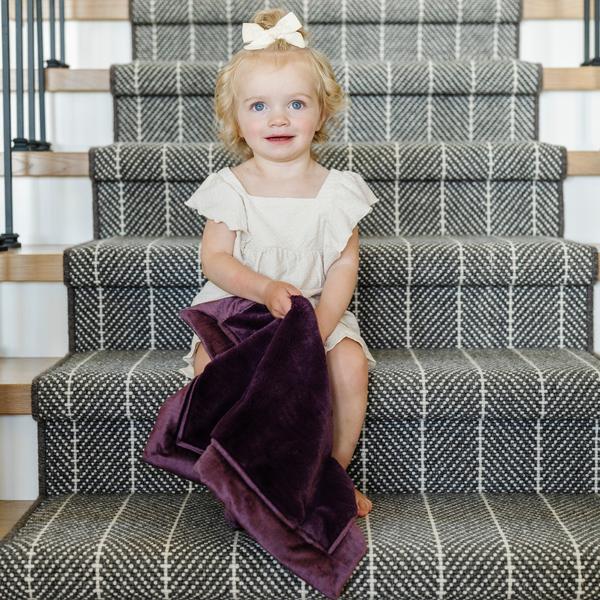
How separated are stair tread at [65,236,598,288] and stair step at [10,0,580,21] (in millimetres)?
889

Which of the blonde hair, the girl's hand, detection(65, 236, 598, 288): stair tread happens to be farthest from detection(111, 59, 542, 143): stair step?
the girl's hand

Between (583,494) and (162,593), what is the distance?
2.44 ft

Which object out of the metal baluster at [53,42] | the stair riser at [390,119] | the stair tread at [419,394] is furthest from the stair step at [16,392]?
the metal baluster at [53,42]

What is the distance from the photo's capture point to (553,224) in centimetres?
160

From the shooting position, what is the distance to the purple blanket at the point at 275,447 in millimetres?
989

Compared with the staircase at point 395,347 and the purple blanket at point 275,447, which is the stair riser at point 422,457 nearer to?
the staircase at point 395,347

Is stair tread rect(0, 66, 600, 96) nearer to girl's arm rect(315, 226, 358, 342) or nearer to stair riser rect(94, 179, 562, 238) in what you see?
stair riser rect(94, 179, 562, 238)

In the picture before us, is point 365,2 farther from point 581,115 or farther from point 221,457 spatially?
point 221,457

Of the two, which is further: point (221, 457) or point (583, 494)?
point (583, 494)

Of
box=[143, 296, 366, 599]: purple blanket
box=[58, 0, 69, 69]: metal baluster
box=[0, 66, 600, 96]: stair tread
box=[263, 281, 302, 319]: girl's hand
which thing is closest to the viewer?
box=[143, 296, 366, 599]: purple blanket

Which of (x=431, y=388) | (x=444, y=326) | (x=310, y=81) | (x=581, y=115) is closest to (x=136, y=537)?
(x=431, y=388)

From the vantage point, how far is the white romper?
130 centimetres

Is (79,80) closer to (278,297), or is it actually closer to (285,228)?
(285,228)

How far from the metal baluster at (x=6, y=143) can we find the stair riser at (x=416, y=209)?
0.21m
